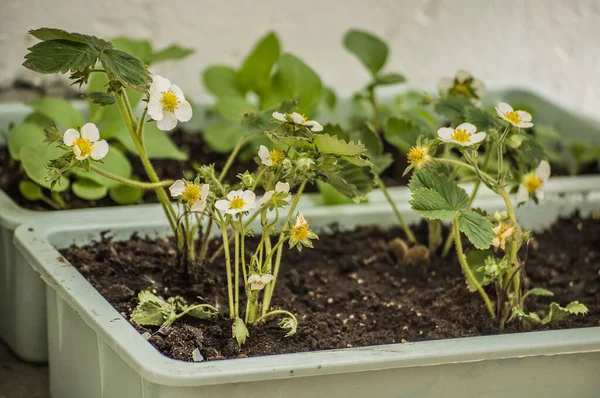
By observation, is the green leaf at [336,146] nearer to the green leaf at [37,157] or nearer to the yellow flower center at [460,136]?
the yellow flower center at [460,136]

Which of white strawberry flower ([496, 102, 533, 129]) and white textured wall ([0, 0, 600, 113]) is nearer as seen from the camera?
white strawberry flower ([496, 102, 533, 129])

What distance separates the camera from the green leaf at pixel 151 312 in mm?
1058

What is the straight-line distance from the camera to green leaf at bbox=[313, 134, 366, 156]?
3.32ft

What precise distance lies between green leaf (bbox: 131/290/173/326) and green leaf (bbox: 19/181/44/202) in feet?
1.18

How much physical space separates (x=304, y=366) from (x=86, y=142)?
314mm

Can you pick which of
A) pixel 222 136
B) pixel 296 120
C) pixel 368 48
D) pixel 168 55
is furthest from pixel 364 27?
pixel 296 120

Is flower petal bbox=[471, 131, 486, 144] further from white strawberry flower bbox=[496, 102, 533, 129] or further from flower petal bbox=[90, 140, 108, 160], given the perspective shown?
flower petal bbox=[90, 140, 108, 160]

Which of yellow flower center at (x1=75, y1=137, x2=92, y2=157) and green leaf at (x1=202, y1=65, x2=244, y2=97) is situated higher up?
yellow flower center at (x1=75, y1=137, x2=92, y2=157)

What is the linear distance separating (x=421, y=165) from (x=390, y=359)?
21cm

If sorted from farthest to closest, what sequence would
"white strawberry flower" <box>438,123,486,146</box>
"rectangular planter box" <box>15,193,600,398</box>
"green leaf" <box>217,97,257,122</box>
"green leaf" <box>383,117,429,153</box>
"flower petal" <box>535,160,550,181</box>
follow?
"green leaf" <box>217,97,257,122</box> < "green leaf" <box>383,117,429,153</box> < "flower petal" <box>535,160,550,181</box> < "white strawberry flower" <box>438,123,486,146</box> < "rectangular planter box" <box>15,193,600,398</box>

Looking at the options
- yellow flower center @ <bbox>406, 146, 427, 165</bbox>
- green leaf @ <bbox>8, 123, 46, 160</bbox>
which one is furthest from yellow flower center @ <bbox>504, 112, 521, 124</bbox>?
green leaf @ <bbox>8, 123, 46, 160</bbox>

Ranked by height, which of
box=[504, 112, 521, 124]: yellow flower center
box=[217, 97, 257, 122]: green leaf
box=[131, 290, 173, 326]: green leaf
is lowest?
box=[131, 290, 173, 326]: green leaf

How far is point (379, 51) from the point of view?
1.57m

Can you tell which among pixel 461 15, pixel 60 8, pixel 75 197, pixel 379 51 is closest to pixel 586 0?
pixel 461 15
